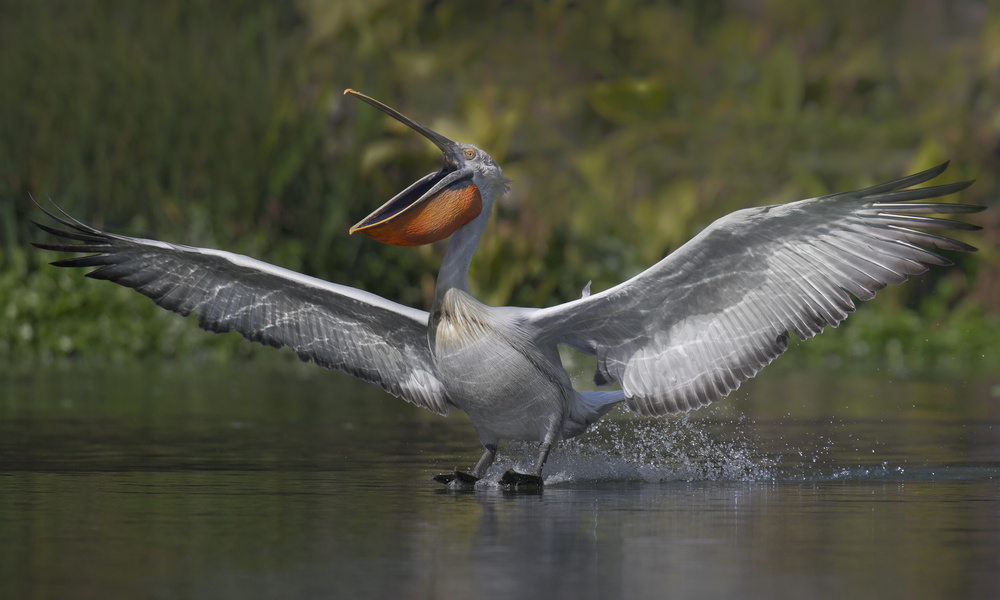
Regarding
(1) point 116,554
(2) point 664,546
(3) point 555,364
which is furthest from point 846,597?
(3) point 555,364

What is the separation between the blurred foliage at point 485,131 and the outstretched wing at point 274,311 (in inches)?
361

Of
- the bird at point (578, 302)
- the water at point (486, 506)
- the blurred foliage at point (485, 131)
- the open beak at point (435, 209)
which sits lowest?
the water at point (486, 506)

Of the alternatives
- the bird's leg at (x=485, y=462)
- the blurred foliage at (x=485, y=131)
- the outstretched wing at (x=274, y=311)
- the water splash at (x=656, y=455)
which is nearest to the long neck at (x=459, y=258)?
the outstretched wing at (x=274, y=311)

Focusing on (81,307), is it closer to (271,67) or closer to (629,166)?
(271,67)

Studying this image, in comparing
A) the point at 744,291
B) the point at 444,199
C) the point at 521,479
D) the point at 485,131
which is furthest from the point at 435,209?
the point at 485,131

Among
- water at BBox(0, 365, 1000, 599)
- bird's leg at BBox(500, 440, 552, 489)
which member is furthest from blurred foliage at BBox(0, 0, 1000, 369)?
bird's leg at BBox(500, 440, 552, 489)

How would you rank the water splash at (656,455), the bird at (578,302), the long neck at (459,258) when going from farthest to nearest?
the water splash at (656,455)
the long neck at (459,258)
the bird at (578,302)

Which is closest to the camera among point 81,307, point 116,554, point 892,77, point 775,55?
point 116,554

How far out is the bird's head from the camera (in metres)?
8.26

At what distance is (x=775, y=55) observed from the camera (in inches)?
934

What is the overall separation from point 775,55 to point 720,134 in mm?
1484

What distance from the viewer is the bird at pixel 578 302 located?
768 centimetres

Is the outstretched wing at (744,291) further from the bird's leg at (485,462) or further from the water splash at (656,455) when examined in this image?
the bird's leg at (485,462)

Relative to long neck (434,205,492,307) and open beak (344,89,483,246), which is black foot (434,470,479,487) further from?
open beak (344,89,483,246)
